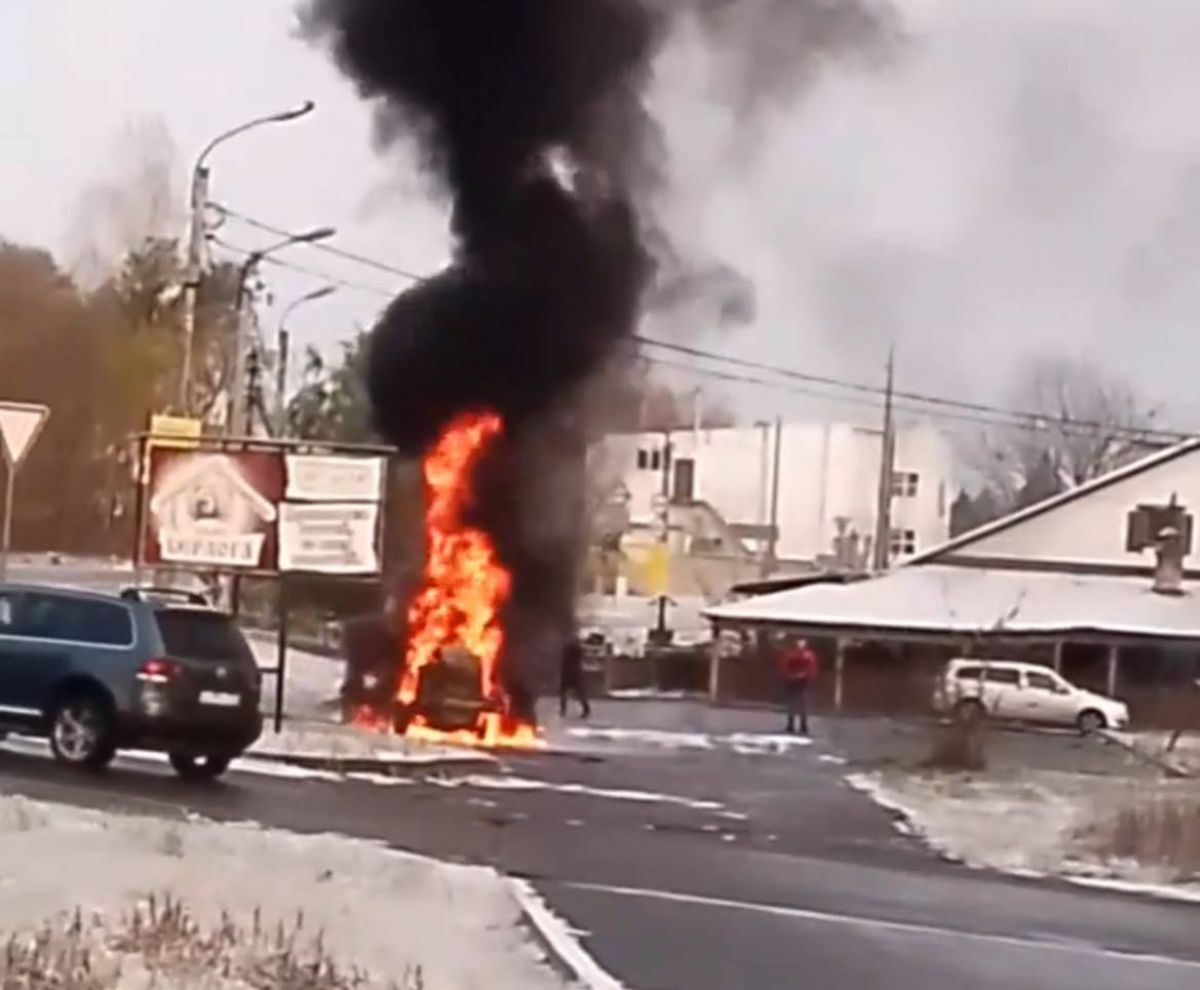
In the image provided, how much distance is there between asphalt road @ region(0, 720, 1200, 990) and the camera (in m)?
12.1

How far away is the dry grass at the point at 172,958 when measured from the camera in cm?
865

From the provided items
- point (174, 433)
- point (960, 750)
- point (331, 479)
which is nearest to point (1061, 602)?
point (960, 750)

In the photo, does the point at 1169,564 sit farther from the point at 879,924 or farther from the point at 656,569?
the point at 879,924

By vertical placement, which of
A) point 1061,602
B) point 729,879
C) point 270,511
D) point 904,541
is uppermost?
point 904,541

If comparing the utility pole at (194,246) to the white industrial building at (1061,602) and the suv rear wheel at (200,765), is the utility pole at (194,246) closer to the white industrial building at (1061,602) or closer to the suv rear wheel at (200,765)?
the suv rear wheel at (200,765)

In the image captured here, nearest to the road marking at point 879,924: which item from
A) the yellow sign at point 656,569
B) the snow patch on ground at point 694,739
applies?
the snow patch on ground at point 694,739

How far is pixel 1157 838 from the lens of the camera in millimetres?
20906

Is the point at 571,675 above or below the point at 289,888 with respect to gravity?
above

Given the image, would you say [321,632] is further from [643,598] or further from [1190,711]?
[643,598]

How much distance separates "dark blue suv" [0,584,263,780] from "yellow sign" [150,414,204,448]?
8565 mm

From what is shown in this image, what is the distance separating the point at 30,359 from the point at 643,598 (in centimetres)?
2898

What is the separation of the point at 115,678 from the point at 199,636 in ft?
2.98

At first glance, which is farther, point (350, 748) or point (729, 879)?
point (350, 748)

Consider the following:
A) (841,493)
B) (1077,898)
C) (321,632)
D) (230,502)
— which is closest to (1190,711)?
(321,632)
